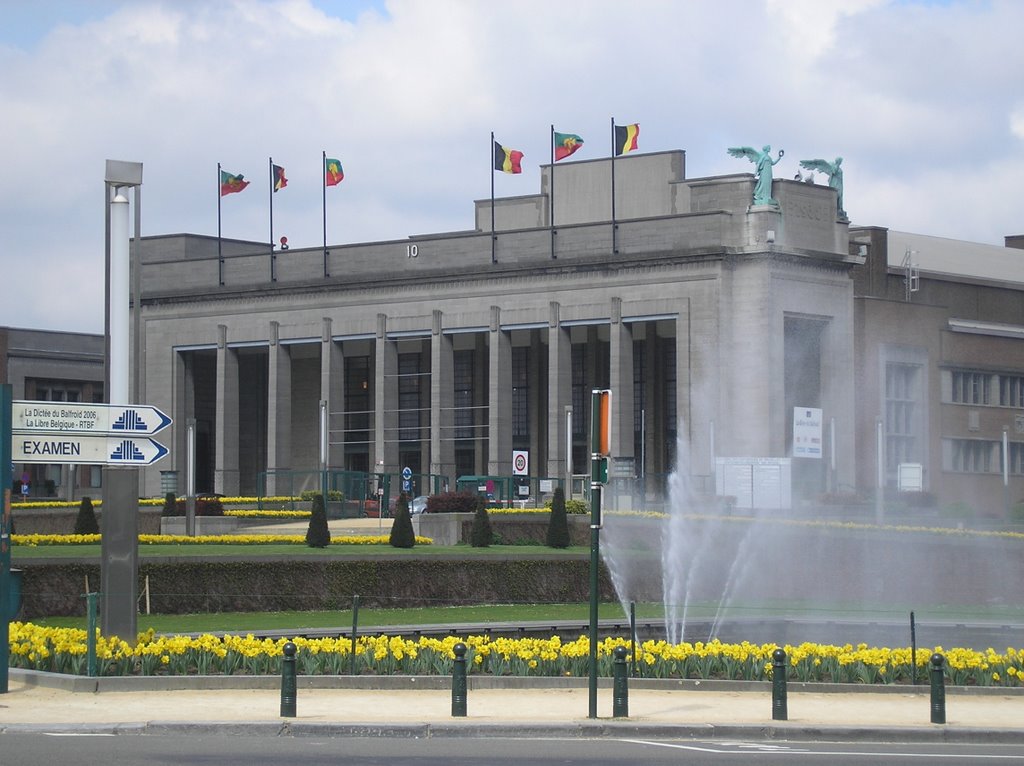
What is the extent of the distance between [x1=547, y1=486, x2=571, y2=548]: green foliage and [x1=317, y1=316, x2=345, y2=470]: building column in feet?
127

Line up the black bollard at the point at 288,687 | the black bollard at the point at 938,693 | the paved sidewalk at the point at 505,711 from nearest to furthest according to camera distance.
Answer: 1. the paved sidewalk at the point at 505,711
2. the black bollard at the point at 288,687
3. the black bollard at the point at 938,693

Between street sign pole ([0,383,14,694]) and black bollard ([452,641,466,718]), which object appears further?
street sign pole ([0,383,14,694])

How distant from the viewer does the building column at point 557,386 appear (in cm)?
8794

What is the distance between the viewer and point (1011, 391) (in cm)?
9450

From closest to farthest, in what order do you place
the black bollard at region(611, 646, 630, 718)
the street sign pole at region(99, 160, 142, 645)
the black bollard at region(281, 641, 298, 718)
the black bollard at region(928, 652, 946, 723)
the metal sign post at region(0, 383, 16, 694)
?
1. the black bollard at region(281, 641, 298, 718)
2. the black bollard at region(611, 646, 630, 718)
3. the black bollard at region(928, 652, 946, 723)
4. the metal sign post at region(0, 383, 16, 694)
5. the street sign pole at region(99, 160, 142, 645)

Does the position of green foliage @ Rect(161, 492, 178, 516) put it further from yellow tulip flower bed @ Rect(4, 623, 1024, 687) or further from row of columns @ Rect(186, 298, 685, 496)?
yellow tulip flower bed @ Rect(4, 623, 1024, 687)

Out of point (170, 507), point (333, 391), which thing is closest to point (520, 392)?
point (333, 391)

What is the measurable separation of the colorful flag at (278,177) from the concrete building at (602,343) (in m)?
6.93

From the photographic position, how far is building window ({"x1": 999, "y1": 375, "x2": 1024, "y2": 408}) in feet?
308

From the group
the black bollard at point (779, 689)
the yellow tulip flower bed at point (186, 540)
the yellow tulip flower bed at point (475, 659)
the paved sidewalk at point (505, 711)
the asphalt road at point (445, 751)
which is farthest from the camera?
the yellow tulip flower bed at point (186, 540)

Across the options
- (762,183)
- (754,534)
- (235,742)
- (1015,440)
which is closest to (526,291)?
(762,183)

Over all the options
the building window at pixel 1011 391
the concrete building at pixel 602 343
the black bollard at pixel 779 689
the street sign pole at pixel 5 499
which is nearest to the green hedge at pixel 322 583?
the street sign pole at pixel 5 499

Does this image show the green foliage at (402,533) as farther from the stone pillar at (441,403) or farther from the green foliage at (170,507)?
the stone pillar at (441,403)

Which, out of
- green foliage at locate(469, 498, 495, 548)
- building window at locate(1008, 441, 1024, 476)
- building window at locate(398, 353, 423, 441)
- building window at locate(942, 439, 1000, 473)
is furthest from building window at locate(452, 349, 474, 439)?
green foliage at locate(469, 498, 495, 548)
